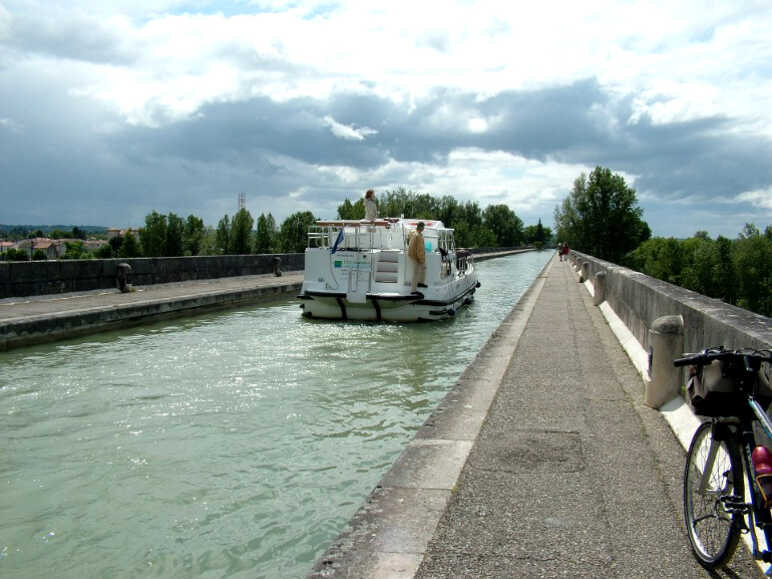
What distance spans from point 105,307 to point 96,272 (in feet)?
12.7

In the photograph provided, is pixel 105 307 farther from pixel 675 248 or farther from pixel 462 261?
pixel 675 248

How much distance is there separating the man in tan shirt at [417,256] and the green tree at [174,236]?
48122 millimetres

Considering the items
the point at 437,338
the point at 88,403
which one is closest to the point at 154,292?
the point at 437,338

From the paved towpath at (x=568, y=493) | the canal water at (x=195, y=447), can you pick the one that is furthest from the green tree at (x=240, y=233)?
the paved towpath at (x=568, y=493)

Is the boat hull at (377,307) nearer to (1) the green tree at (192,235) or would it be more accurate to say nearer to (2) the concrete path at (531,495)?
(2) the concrete path at (531,495)

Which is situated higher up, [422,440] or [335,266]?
[335,266]

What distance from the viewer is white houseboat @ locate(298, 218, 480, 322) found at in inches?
643

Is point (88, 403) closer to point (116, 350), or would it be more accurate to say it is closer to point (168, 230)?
point (116, 350)

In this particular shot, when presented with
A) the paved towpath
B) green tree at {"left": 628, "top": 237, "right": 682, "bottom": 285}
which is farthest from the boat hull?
green tree at {"left": 628, "top": 237, "right": 682, "bottom": 285}

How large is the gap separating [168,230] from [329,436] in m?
57.5

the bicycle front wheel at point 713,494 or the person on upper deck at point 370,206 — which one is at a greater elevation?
the person on upper deck at point 370,206

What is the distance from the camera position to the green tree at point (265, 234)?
221 feet

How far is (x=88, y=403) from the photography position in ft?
27.3

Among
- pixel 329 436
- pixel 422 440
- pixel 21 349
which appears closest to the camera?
pixel 422 440
